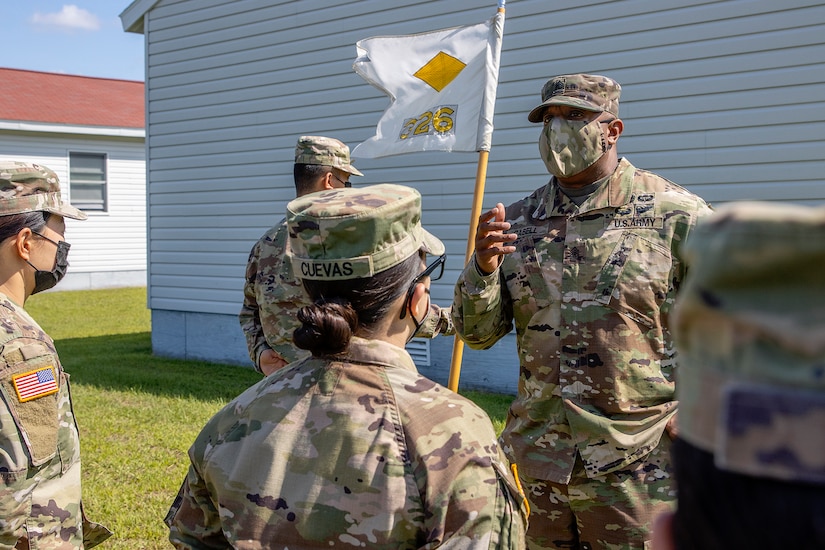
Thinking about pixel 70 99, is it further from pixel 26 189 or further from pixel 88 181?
pixel 26 189

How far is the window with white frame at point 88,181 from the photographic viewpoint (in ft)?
69.3

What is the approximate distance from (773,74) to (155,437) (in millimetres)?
6101

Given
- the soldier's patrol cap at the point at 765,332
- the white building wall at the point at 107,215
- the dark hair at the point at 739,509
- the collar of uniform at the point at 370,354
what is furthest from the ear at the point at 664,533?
the white building wall at the point at 107,215

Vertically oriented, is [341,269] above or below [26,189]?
below

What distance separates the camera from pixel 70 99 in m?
23.2

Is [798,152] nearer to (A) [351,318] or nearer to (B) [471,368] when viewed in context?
(B) [471,368]

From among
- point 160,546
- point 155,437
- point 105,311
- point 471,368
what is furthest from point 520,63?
point 105,311

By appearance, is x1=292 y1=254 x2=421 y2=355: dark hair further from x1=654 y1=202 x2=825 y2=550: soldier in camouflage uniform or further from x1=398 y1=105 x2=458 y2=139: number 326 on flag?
x1=398 y1=105 x2=458 y2=139: number 326 on flag

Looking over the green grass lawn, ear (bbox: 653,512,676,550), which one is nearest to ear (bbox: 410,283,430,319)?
ear (bbox: 653,512,676,550)

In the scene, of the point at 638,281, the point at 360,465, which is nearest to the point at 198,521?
the point at 360,465

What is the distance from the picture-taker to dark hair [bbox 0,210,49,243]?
9.45 feet

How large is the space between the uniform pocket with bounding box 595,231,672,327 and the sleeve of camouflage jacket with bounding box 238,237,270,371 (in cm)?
210

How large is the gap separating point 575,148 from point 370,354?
5.24 ft

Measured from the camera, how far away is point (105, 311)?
55.9 feet
